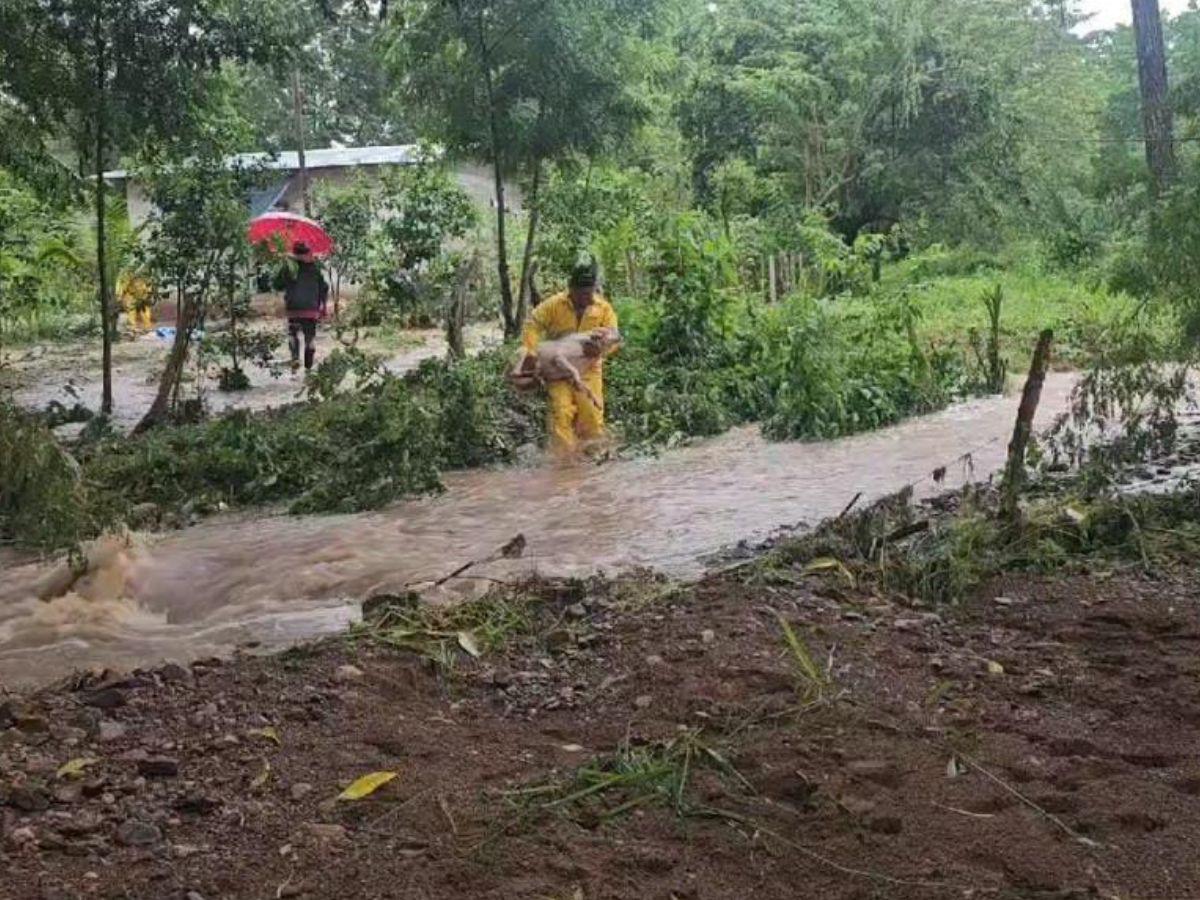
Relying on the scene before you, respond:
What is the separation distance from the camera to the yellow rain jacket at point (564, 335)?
35.4ft

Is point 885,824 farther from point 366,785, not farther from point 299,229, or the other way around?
point 299,229

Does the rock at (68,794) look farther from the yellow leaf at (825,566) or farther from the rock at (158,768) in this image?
the yellow leaf at (825,566)

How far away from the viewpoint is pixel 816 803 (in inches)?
148

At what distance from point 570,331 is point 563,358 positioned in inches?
12.4

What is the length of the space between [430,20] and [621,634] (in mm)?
10608

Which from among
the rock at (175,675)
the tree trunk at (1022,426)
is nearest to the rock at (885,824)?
the rock at (175,675)

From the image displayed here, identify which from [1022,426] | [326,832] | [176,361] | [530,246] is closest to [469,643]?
[326,832]

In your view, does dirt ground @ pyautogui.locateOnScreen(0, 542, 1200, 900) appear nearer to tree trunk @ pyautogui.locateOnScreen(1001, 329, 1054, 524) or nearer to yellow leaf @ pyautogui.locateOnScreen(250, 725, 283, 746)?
yellow leaf @ pyautogui.locateOnScreen(250, 725, 283, 746)

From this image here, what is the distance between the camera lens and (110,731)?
4.39 m

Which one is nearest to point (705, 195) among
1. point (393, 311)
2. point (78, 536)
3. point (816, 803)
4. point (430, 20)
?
point (393, 311)

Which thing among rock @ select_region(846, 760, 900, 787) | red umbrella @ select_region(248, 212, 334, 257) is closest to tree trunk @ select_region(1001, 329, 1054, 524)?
rock @ select_region(846, 760, 900, 787)

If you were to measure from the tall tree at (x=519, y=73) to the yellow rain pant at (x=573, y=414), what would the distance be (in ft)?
12.9

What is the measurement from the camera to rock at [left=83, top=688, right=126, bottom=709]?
4.72 metres

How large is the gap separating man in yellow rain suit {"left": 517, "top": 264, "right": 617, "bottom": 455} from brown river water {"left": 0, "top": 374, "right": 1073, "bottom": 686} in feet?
1.31
